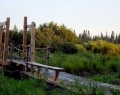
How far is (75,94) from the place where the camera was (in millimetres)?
5027

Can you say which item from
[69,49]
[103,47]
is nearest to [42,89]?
[103,47]

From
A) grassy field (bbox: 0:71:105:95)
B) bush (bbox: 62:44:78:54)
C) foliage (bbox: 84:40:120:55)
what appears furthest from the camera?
bush (bbox: 62:44:78:54)

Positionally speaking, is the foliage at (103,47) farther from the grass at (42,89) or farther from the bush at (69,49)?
the grass at (42,89)

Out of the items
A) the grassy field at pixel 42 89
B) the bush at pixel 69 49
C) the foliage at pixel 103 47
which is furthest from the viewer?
the bush at pixel 69 49

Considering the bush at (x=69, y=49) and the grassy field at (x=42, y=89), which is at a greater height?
the bush at (x=69, y=49)

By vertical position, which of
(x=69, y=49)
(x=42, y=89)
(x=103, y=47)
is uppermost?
(x=103, y=47)

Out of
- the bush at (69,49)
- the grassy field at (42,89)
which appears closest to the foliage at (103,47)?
the bush at (69,49)

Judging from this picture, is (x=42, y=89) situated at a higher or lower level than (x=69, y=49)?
lower

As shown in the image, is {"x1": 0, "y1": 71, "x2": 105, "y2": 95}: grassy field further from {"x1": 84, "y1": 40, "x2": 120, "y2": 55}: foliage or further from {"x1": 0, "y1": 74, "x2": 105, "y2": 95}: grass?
{"x1": 84, "y1": 40, "x2": 120, "y2": 55}: foliage

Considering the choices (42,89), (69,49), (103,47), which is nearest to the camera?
(42,89)

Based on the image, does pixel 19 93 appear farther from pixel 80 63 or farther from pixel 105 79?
pixel 80 63

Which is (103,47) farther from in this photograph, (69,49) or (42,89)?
(42,89)

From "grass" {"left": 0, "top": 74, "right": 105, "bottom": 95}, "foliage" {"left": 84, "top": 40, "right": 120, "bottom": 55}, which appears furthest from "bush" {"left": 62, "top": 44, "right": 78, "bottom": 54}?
"grass" {"left": 0, "top": 74, "right": 105, "bottom": 95}

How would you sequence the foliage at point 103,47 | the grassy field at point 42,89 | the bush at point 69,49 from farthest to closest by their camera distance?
the bush at point 69,49 < the foliage at point 103,47 < the grassy field at point 42,89
